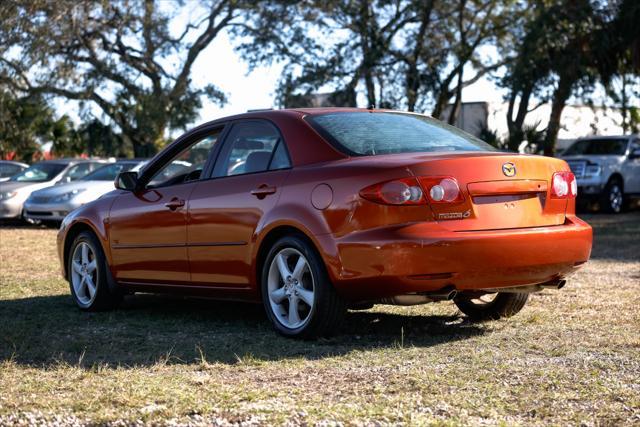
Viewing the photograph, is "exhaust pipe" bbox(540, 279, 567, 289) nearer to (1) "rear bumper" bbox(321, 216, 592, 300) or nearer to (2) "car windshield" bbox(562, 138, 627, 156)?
(1) "rear bumper" bbox(321, 216, 592, 300)

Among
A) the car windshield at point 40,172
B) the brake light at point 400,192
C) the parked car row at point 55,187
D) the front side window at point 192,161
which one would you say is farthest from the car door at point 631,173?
the brake light at point 400,192

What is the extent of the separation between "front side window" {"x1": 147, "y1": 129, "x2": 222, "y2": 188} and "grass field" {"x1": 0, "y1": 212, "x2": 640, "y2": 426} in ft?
3.44

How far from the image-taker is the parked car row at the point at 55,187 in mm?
18812

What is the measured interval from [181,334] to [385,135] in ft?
6.27

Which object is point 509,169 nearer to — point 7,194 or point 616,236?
point 616,236

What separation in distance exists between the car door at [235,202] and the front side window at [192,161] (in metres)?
0.30

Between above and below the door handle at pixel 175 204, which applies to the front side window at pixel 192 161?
above

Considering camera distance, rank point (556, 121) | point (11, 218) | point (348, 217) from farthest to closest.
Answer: point (556, 121), point (11, 218), point (348, 217)

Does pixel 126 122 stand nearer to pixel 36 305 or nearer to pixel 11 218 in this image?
pixel 11 218

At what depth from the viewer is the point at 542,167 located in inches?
244

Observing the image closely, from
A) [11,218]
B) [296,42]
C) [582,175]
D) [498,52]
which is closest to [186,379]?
[11,218]

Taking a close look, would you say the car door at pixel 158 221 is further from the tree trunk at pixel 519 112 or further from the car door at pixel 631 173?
the tree trunk at pixel 519 112

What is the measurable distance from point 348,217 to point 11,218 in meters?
16.6

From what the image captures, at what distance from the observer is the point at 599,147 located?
2350cm
